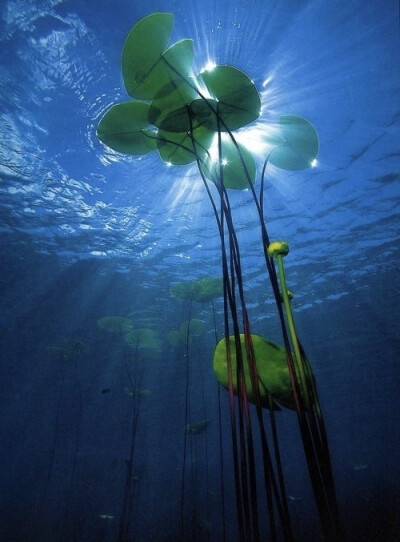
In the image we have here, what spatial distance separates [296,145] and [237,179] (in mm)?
574

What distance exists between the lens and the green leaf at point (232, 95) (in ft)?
6.87

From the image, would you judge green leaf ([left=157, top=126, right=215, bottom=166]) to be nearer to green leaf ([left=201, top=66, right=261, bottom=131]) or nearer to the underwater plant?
the underwater plant

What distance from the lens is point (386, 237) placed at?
1443 centimetres

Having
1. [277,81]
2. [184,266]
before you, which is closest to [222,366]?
[277,81]

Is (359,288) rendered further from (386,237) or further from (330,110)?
(330,110)

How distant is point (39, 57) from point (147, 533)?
124 ft

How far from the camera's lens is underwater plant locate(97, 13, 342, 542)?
138cm

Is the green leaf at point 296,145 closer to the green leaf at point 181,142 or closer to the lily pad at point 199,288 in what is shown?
the green leaf at point 181,142

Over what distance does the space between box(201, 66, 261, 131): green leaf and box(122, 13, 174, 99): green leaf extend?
14.6 inches

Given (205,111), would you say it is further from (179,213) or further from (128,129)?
(179,213)

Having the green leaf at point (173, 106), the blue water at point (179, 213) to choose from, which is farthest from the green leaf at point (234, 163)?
the blue water at point (179, 213)

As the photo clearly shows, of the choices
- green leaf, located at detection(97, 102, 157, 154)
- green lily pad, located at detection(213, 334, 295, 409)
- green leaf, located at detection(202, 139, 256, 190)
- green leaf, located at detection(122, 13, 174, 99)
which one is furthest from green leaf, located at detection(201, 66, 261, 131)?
green lily pad, located at detection(213, 334, 295, 409)

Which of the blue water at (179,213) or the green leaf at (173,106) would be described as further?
the blue water at (179,213)

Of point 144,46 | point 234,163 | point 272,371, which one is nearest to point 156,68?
point 144,46
